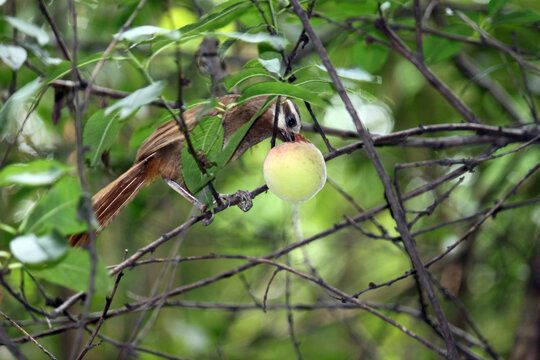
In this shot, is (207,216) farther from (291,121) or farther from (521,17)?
(521,17)

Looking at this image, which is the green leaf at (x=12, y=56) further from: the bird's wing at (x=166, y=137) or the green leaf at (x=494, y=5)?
the green leaf at (x=494, y=5)

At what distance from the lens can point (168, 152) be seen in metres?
3.38

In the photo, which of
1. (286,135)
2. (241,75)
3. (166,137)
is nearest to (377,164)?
(241,75)

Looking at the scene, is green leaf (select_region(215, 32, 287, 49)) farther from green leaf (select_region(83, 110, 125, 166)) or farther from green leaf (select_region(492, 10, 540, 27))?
green leaf (select_region(492, 10, 540, 27))

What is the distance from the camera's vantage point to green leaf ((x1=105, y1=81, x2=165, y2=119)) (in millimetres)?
1426

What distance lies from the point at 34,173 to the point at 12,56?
0.85m

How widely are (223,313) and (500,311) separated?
2.46 metres

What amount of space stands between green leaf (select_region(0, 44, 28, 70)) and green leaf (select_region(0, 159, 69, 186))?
2.38 feet

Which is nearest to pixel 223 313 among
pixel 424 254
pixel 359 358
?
pixel 359 358

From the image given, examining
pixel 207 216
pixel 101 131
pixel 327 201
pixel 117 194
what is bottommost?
pixel 327 201

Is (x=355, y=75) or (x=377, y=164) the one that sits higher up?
(x=355, y=75)

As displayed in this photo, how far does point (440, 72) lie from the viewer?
5113mm

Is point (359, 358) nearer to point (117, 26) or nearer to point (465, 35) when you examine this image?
point (465, 35)

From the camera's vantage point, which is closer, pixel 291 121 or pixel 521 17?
pixel 521 17
